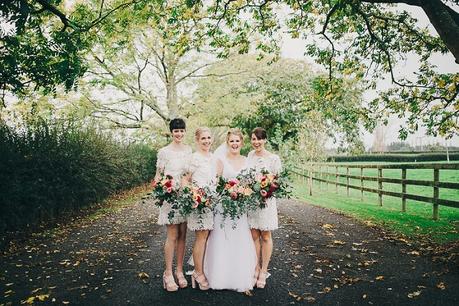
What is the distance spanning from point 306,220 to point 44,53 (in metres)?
7.62

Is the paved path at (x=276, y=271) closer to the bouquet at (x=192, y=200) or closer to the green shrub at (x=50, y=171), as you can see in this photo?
the green shrub at (x=50, y=171)

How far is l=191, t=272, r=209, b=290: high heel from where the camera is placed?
4891 mm

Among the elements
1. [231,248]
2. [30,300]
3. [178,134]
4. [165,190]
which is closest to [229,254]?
[231,248]

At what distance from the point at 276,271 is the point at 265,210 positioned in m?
1.17

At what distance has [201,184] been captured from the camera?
4961mm

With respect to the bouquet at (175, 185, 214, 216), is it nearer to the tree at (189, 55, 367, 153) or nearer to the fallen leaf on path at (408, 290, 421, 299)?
the fallen leaf on path at (408, 290, 421, 299)

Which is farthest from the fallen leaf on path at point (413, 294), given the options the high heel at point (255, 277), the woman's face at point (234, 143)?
the woman's face at point (234, 143)

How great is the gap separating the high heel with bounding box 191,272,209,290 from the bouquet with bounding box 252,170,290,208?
1.25 meters

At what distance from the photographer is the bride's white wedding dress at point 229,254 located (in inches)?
193

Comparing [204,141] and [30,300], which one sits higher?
[204,141]

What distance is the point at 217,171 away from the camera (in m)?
5.14

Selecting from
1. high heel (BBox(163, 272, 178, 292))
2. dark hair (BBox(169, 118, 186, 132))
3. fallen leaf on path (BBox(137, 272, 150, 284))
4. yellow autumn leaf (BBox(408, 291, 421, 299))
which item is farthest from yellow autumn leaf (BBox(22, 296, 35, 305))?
yellow autumn leaf (BBox(408, 291, 421, 299))

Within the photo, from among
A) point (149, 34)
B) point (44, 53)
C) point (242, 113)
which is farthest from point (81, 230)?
point (242, 113)

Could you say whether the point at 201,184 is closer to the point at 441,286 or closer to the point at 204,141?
the point at 204,141
